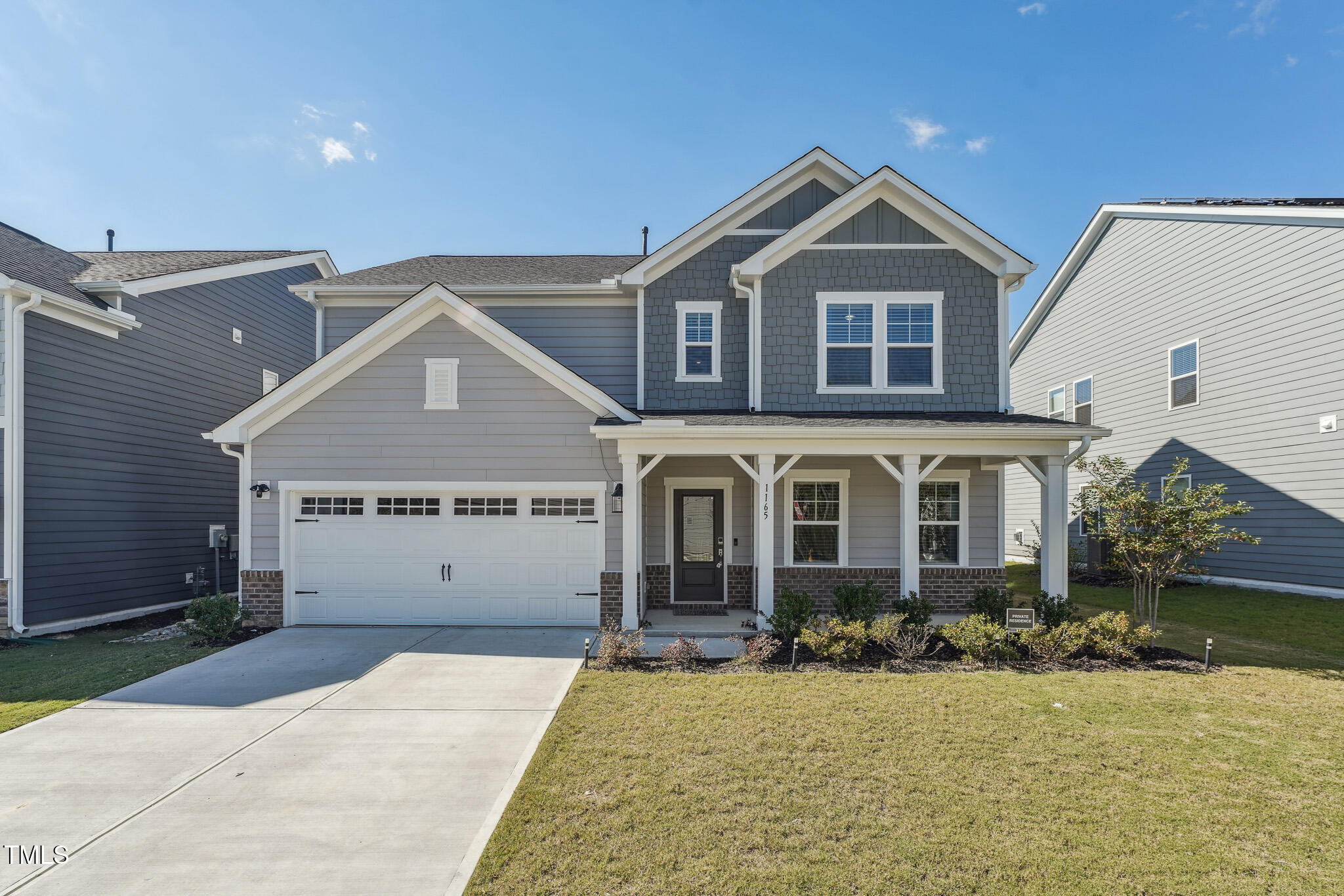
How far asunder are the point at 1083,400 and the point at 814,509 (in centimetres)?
1162

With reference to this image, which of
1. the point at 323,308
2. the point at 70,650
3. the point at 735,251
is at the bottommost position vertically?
the point at 70,650

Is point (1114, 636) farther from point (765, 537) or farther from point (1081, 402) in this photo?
point (1081, 402)

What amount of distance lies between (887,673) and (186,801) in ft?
21.4

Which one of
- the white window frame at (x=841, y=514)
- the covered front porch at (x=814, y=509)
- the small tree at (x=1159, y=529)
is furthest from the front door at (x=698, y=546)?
the small tree at (x=1159, y=529)

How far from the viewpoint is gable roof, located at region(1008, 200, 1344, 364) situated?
1144 centimetres

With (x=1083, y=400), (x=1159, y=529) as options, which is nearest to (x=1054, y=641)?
(x=1159, y=529)

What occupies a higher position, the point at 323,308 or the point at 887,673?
the point at 323,308

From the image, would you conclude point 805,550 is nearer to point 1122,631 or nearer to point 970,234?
point 1122,631

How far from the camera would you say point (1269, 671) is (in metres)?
7.27

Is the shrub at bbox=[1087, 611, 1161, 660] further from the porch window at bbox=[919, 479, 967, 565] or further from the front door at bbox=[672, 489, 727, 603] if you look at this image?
the front door at bbox=[672, 489, 727, 603]

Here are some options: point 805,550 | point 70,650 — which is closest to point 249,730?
point 70,650

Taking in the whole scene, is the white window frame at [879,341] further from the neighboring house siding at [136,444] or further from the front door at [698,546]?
the neighboring house siding at [136,444]

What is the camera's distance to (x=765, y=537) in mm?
9062

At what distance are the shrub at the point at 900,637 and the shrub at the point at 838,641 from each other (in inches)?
10.4
